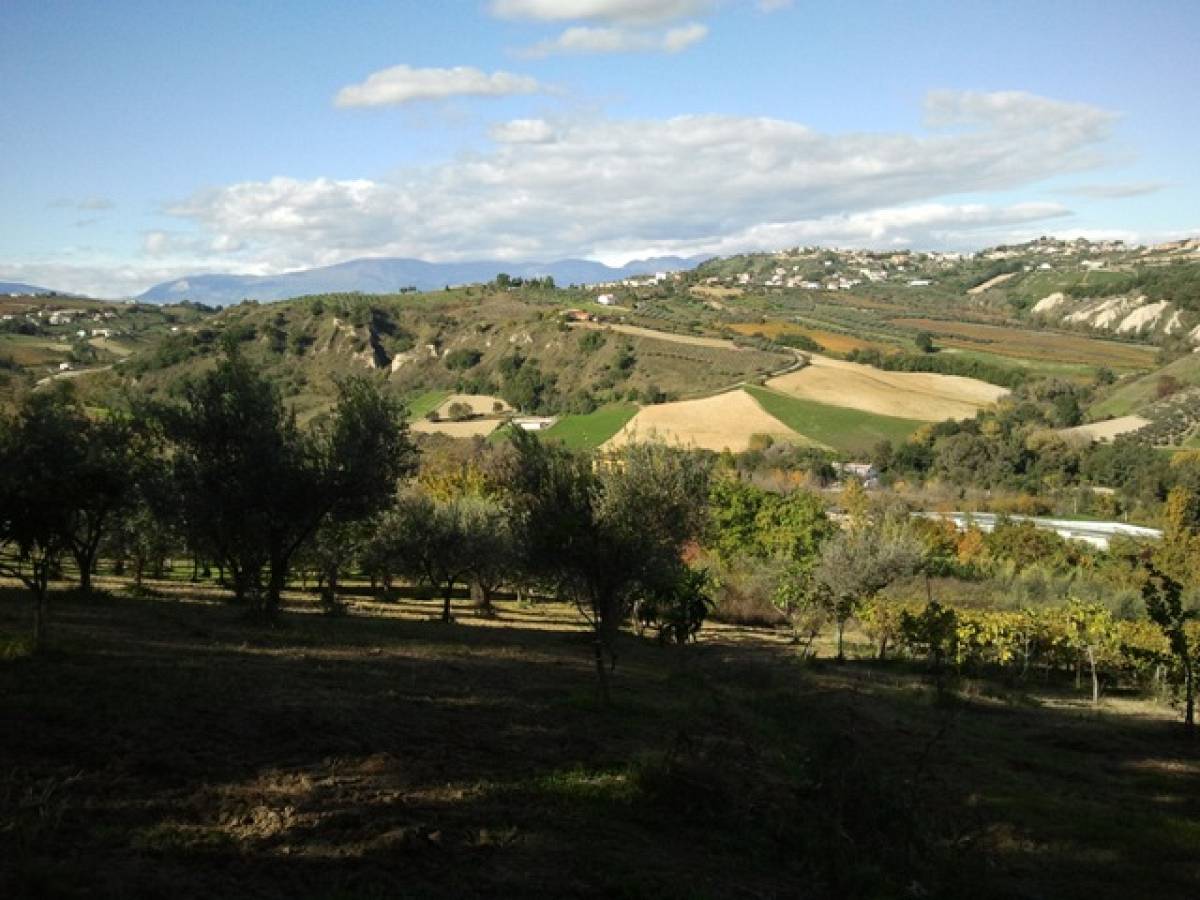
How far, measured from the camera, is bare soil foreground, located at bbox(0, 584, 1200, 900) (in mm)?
9156

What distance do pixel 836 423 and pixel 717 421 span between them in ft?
58.7

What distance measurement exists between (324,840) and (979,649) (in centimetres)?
3686

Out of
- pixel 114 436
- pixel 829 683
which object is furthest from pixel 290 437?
pixel 829 683

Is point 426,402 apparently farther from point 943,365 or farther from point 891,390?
point 943,365

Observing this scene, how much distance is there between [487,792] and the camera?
11969mm

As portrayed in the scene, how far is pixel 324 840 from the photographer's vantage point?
9.61m

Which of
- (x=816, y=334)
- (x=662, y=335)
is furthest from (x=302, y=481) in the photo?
(x=816, y=334)

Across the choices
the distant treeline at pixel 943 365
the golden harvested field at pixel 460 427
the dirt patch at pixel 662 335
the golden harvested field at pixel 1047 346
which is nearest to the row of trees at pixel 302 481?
the golden harvested field at pixel 460 427

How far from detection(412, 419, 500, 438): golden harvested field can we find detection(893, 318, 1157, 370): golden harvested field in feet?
321

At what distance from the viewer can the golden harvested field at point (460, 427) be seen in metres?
130

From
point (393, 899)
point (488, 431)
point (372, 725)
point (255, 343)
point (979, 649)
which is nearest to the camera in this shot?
point (393, 899)

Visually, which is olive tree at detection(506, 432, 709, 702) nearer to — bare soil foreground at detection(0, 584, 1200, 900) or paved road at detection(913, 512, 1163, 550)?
bare soil foreground at detection(0, 584, 1200, 900)

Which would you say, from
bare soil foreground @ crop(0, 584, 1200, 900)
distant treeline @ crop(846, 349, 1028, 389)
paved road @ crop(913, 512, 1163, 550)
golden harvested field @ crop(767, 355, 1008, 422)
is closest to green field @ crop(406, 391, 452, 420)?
golden harvested field @ crop(767, 355, 1008, 422)

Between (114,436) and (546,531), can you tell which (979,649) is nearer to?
(546,531)
